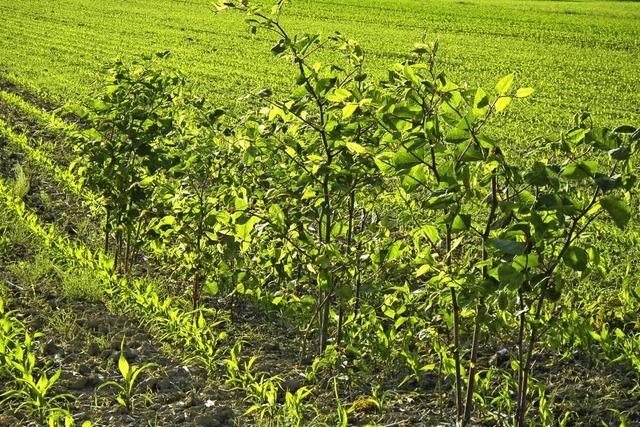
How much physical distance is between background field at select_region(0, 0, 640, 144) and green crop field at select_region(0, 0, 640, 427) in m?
7.41

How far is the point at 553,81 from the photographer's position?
1717cm

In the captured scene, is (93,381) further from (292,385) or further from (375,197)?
(375,197)

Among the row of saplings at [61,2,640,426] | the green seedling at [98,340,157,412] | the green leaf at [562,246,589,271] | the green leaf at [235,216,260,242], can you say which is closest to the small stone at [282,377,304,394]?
the row of saplings at [61,2,640,426]

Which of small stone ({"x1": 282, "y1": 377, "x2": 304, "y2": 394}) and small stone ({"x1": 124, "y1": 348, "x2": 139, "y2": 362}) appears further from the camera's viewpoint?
small stone ({"x1": 124, "y1": 348, "x2": 139, "y2": 362})

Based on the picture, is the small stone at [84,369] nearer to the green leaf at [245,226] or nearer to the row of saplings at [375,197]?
the row of saplings at [375,197]

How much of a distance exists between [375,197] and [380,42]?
780 inches

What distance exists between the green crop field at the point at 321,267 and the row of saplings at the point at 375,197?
15 millimetres

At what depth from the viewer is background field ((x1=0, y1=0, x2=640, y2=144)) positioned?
15.7 meters

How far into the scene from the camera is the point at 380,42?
77.3ft

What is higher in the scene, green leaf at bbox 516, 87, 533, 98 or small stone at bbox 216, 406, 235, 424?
green leaf at bbox 516, 87, 533, 98

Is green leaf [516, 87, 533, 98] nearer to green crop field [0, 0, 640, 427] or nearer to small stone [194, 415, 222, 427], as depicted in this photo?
green crop field [0, 0, 640, 427]

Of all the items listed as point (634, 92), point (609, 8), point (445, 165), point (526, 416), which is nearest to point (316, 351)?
point (526, 416)

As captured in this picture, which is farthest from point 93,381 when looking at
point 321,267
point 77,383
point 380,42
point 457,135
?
point 380,42

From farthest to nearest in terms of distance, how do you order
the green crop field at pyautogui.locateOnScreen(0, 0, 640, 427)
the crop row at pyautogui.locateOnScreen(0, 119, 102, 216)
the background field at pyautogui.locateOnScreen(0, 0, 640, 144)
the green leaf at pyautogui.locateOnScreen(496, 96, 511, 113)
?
the background field at pyautogui.locateOnScreen(0, 0, 640, 144), the crop row at pyautogui.locateOnScreen(0, 119, 102, 216), the green crop field at pyautogui.locateOnScreen(0, 0, 640, 427), the green leaf at pyautogui.locateOnScreen(496, 96, 511, 113)
